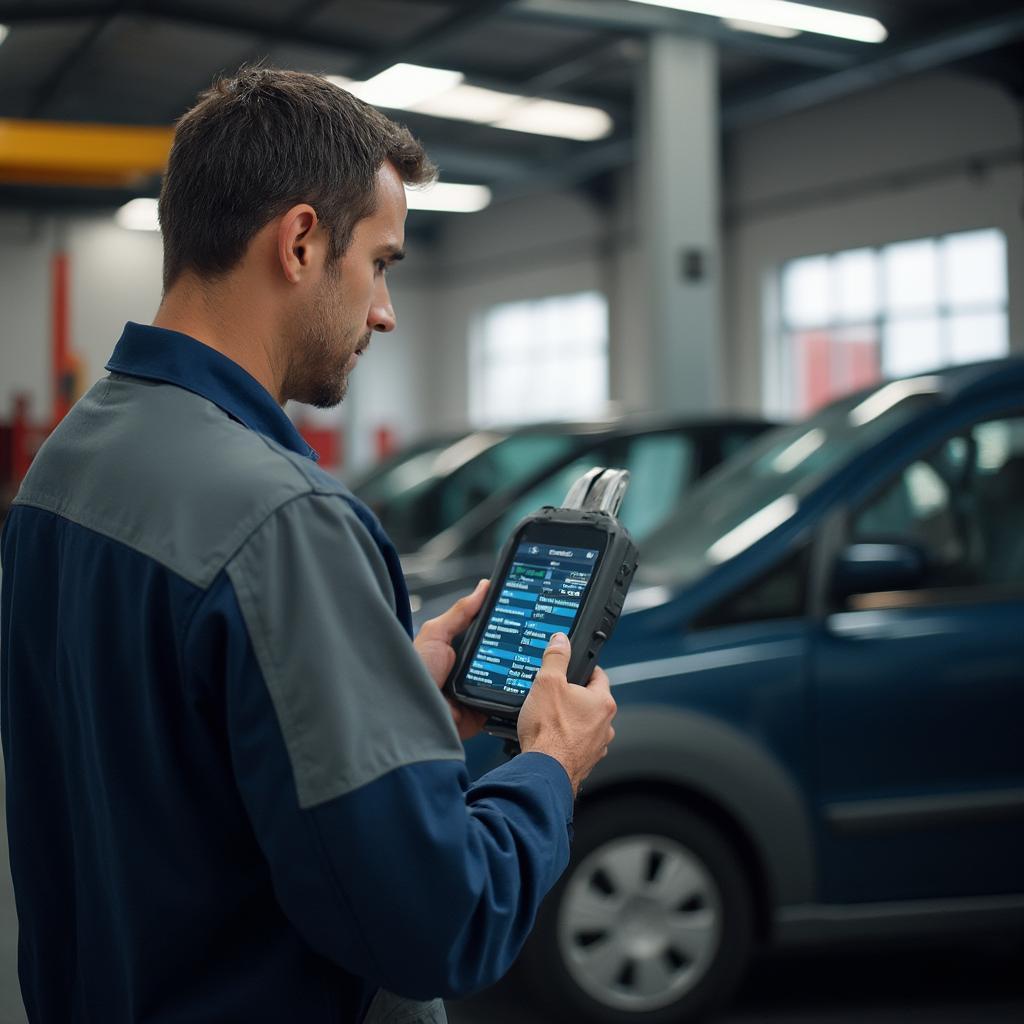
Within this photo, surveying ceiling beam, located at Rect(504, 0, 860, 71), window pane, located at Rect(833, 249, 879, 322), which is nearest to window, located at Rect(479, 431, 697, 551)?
ceiling beam, located at Rect(504, 0, 860, 71)

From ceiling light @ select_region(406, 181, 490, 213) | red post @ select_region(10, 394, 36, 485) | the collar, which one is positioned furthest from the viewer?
ceiling light @ select_region(406, 181, 490, 213)

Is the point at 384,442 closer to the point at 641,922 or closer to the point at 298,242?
the point at 641,922

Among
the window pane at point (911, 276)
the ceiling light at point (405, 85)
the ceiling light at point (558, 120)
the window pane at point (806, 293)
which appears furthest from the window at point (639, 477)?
the window pane at point (806, 293)

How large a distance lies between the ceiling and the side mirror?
4171 millimetres

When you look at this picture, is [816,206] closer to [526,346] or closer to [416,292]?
[526,346]

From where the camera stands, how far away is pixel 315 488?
1122 mm

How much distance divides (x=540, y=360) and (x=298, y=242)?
1826 centimetres

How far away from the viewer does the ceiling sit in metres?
8.42

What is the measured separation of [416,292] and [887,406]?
1804cm

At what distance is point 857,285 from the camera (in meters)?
14.4

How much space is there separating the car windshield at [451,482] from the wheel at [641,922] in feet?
8.47

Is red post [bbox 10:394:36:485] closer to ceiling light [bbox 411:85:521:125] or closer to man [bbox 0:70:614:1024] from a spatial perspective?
man [bbox 0:70:614:1024]

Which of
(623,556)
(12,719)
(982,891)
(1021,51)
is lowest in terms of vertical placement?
(982,891)

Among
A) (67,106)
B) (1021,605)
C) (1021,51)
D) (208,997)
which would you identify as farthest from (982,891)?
(67,106)
